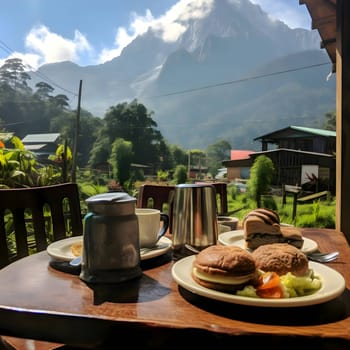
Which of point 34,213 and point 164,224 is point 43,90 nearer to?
point 34,213

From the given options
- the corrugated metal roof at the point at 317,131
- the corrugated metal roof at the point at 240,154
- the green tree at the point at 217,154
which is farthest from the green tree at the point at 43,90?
the corrugated metal roof at the point at 317,131

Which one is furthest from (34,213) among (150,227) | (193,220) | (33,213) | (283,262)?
(283,262)

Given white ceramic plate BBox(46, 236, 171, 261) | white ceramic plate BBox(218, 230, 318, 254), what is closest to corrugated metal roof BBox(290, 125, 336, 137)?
white ceramic plate BBox(218, 230, 318, 254)

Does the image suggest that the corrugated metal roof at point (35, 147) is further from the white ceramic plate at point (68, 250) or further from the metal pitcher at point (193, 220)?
the metal pitcher at point (193, 220)

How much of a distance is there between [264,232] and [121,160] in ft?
6.34

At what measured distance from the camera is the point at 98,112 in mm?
2932

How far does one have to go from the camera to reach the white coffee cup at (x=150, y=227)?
912 mm

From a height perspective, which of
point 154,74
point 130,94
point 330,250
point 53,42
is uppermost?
point 53,42

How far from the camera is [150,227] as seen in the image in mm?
925

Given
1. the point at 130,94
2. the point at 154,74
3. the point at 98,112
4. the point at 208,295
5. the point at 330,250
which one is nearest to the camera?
the point at 208,295

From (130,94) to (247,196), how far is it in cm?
149

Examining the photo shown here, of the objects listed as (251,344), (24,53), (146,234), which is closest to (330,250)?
(146,234)

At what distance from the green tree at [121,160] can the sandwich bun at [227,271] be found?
6.90 ft

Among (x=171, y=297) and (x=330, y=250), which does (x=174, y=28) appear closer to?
(x=330, y=250)
